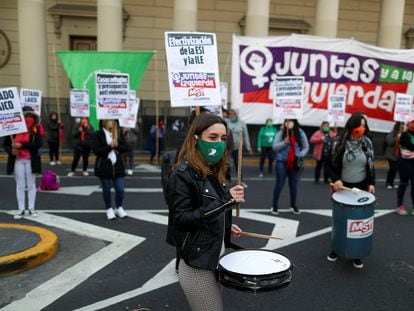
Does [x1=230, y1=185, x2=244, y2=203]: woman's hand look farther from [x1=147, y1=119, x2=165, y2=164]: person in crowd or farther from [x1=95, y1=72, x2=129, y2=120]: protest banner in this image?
[x1=147, y1=119, x2=165, y2=164]: person in crowd

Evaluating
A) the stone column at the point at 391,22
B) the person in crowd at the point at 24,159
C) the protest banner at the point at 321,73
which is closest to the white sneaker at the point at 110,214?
the person in crowd at the point at 24,159

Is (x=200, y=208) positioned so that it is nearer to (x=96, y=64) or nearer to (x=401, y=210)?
(x=401, y=210)

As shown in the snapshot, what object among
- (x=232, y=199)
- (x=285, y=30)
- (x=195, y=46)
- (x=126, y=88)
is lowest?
(x=232, y=199)

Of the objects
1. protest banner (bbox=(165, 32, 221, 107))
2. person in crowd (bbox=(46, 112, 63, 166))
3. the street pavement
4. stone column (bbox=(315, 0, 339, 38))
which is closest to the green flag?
person in crowd (bbox=(46, 112, 63, 166))

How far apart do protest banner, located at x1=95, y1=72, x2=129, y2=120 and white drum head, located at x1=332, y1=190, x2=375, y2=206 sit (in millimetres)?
4339

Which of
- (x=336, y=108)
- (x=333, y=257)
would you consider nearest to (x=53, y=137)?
(x=336, y=108)

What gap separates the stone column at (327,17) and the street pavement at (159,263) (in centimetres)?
1054

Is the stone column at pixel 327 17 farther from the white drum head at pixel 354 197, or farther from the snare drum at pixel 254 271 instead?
the snare drum at pixel 254 271

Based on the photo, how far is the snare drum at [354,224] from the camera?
4.64 metres

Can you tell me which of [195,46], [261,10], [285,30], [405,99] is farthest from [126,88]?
[285,30]

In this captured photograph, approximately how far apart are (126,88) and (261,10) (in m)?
10.0

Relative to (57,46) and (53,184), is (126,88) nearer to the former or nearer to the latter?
(53,184)

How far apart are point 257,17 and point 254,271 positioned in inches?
601

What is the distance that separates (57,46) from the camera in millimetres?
18125
